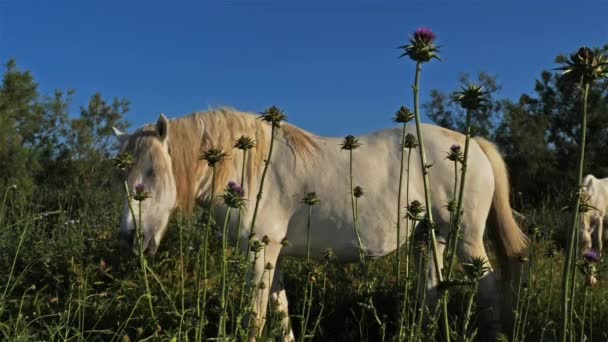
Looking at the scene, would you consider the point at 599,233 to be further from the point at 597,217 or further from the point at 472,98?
the point at 472,98

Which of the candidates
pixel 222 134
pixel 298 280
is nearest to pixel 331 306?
pixel 298 280

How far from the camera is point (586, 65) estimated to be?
51.6 inches

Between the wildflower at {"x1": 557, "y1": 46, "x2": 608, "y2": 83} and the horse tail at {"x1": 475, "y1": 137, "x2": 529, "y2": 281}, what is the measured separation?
10.8 ft

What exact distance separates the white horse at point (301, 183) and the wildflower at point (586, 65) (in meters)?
2.84

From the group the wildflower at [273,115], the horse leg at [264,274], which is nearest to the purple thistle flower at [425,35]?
the wildflower at [273,115]

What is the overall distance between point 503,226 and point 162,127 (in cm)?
295

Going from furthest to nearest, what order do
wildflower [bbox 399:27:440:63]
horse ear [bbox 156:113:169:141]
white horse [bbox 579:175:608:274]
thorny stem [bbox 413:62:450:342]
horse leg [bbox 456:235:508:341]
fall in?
white horse [bbox 579:175:608:274] < horse leg [bbox 456:235:508:341] < horse ear [bbox 156:113:169:141] < wildflower [bbox 399:27:440:63] < thorny stem [bbox 413:62:450:342]

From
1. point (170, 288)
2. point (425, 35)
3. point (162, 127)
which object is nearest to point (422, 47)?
point (425, 35)

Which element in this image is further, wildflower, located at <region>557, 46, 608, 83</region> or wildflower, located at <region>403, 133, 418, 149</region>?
wildflower, located at <region>403, 133, 418, 149</region>

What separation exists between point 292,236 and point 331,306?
1304 mm

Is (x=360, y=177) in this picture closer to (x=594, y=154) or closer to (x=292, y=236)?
(x=292, y=236)

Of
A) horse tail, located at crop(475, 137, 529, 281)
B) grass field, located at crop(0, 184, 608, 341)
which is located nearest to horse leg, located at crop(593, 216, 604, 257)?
grass field, located at crop(0, 184, 608, 341)

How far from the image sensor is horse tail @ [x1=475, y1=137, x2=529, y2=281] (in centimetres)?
440

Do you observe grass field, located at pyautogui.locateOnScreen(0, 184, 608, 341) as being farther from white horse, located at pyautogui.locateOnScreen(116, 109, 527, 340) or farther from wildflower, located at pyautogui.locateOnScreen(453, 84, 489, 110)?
wildflower, located at pyautogui.locateOnScreen(453, 84, 489, 110)
